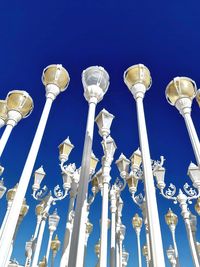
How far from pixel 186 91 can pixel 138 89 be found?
Result: 1650mm

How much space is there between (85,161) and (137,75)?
3.37 meters

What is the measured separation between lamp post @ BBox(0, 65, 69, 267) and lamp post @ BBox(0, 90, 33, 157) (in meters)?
0.21

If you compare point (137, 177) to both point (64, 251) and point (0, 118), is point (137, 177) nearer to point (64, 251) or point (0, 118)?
point (64, 251)

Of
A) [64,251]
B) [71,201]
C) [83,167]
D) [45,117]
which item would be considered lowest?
[64,251]

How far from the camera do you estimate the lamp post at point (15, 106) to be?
778 centimetres

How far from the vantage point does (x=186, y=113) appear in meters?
7.24

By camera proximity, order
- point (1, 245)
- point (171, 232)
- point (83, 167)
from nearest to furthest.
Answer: point (1, 245) < point (83, 167) < point (171, 232)

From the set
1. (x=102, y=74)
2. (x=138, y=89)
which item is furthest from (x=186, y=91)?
(x=102, y=74)

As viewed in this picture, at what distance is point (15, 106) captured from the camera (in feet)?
26.0

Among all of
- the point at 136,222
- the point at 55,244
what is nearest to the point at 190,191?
the point at 136,222

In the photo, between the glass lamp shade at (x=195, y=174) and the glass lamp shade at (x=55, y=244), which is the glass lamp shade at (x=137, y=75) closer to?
the glass lamp shade at (x=195, y=174)

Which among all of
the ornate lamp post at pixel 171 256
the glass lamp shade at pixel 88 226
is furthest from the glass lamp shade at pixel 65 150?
the ornate lamp post at pixel 171 256

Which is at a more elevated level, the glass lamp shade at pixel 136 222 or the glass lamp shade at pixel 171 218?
the glass lamp shade at pixel 136 222

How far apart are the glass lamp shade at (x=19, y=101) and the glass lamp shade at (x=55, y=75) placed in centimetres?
91
